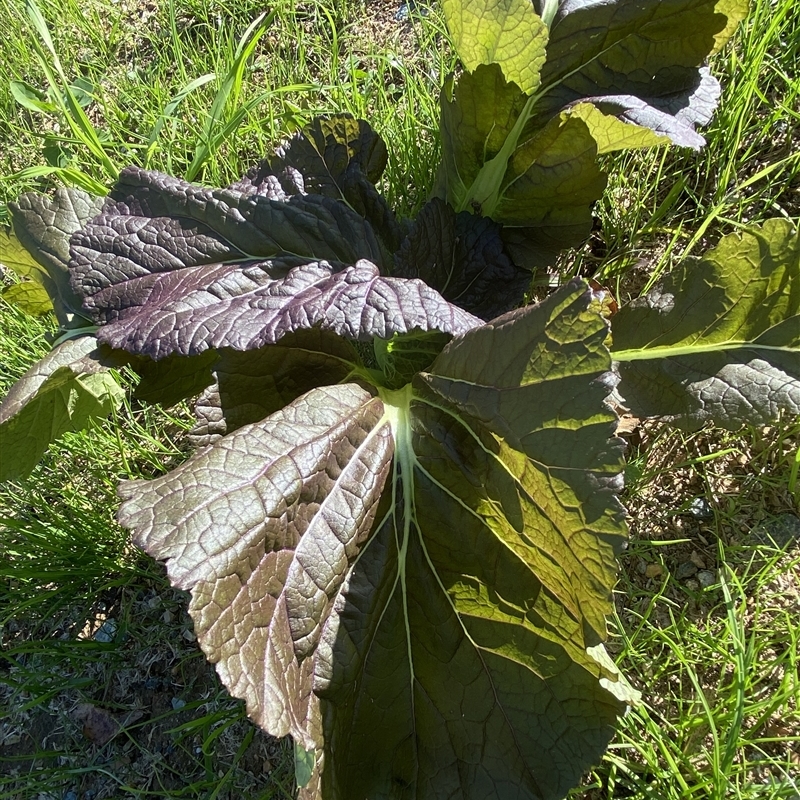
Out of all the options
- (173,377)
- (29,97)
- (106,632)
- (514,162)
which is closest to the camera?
(514,162)

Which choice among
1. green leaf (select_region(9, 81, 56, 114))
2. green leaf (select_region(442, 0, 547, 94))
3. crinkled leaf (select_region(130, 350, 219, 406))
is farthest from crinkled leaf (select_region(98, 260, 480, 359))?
green leaf (select_region(9, 81, 56, 114))

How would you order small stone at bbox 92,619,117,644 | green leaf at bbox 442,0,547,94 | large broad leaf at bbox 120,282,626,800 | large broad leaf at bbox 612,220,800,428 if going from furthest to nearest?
small stone at bbox 92,619,117,644 → large broad leaf at bbox 612,220,800,428 → green leaf at bbox 442,0,547,94 → large broad leaf at bbox 120,282,626,800

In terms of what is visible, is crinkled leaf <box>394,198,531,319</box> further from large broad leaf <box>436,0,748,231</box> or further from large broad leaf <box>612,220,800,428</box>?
large broad leaf <box>612,220,800,428</box>

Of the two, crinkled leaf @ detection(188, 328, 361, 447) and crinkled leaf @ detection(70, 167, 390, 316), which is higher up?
crinkled leaf @ detection(70, 167, 390, 316)

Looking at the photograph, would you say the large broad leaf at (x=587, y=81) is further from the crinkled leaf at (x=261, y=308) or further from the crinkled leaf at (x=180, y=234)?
the crinkled leaf at (x=261, y=308)

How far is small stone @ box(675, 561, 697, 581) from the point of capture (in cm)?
198

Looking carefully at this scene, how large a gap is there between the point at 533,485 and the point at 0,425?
113 centimetres

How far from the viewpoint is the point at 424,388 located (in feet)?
5.17

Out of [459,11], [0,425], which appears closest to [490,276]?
[459,11]

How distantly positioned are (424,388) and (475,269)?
43 centimetres

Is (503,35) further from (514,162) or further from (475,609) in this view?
(475,609)

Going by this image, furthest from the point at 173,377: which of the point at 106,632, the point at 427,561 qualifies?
the point at 106,632

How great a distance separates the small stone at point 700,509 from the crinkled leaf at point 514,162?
800 millimetres

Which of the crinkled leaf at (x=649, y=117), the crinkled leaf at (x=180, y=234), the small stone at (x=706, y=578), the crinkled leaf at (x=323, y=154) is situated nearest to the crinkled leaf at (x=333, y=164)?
the crinkled leaf at (x=323, y=154)
